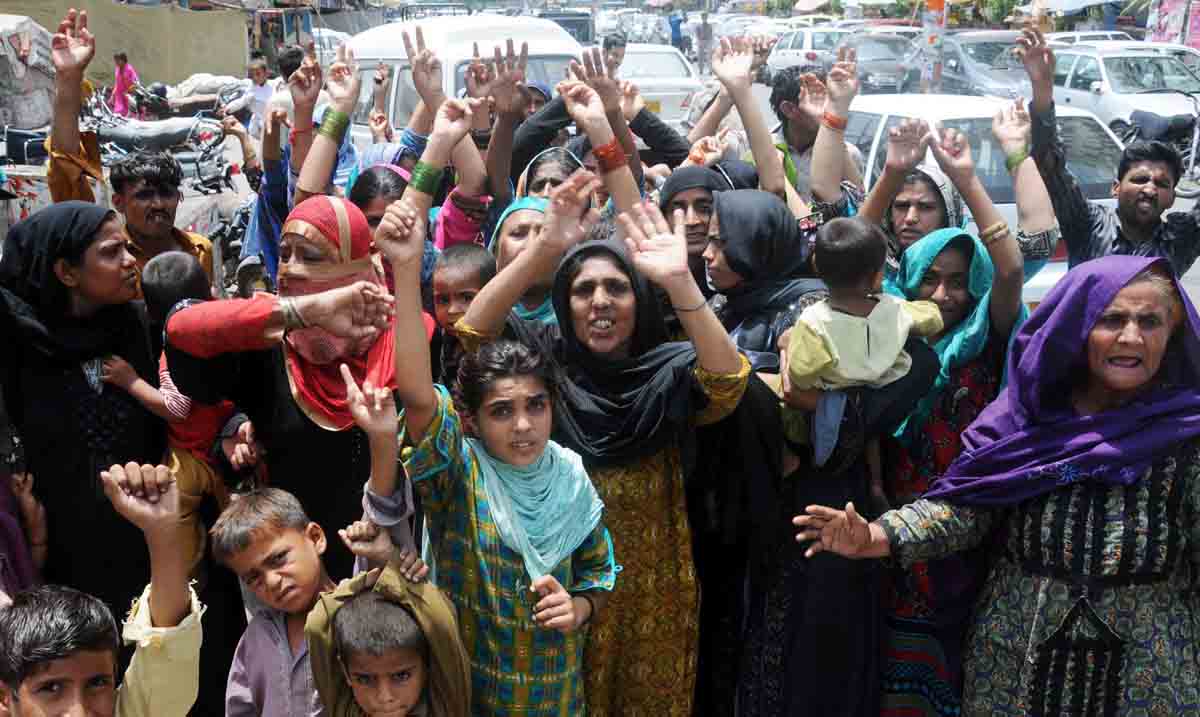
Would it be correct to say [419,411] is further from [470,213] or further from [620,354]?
[470,213]

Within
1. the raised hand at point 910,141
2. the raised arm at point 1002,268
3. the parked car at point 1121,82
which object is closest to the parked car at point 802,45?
the parked car at point 1121,82

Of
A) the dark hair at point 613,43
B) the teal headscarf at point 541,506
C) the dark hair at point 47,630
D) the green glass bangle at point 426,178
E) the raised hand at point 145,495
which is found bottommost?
the dark hair at point 47,630

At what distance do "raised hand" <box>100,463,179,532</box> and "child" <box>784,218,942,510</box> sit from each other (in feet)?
4.77

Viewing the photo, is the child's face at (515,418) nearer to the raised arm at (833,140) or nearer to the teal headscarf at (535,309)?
the teal headscarf at (535,309)

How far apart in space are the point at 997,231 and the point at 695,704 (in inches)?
62.5

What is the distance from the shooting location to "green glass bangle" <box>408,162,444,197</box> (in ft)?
9.71

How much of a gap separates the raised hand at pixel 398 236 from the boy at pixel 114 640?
65 cm

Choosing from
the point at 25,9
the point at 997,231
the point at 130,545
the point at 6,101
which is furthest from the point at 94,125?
the point at 997,231

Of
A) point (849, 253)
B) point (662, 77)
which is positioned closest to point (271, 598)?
point (849, 253)

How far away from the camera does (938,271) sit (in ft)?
10.2

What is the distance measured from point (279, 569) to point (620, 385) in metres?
0.91

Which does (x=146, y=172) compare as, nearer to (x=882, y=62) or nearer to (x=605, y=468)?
(x=605, y=468)

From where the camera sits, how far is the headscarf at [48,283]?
284 cm

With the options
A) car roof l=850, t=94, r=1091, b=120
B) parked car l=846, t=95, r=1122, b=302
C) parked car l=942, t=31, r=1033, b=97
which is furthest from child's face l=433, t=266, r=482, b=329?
parked car l=942, t=31, r=1033, b=97
